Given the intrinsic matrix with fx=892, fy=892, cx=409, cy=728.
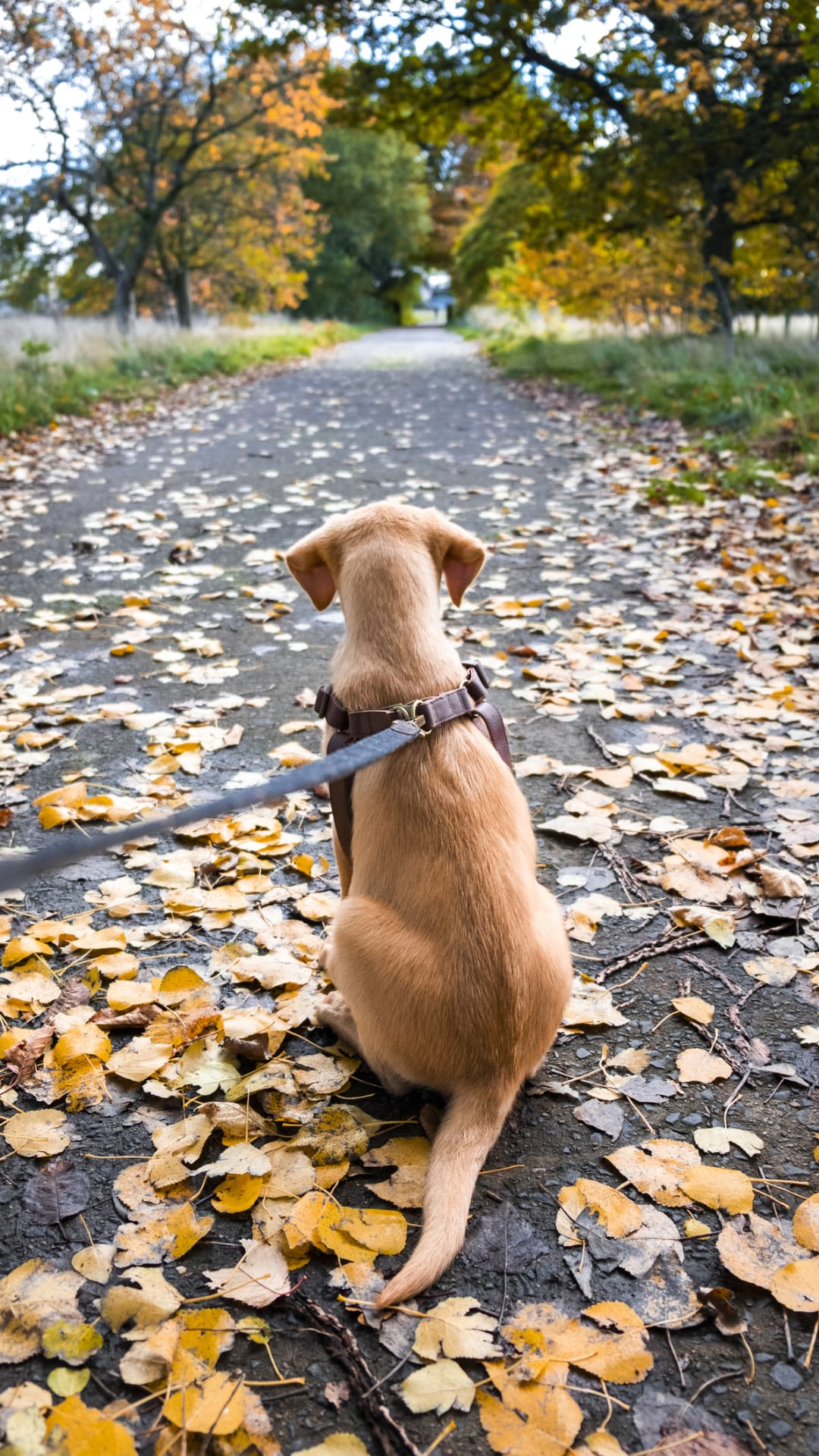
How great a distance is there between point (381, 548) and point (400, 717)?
507mm

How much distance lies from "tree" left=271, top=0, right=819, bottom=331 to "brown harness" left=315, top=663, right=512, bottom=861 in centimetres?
1114

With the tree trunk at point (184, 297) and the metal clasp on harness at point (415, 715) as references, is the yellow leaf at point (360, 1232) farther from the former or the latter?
the tree trunk at point (184, 297)

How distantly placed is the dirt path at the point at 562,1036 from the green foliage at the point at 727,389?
7.47ft

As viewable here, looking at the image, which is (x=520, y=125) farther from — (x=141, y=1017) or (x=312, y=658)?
(x=141, y=1017)

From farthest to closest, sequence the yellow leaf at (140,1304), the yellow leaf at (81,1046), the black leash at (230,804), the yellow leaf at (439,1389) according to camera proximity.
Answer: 1. the yellow leaf at (81,1046)
2. the yellow leaf at (140,1304)
3. the yellow leaf at (439,1389)
4. the black leash at (230,804)

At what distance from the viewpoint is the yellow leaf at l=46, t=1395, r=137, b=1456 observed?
1.45 metres

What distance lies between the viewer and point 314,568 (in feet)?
8.29

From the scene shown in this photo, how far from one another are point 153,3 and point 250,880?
22997 millimetres

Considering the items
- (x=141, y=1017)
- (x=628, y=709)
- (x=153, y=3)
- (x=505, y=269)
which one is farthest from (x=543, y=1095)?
(x=505, y=269)

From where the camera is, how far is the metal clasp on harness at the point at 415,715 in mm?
2119

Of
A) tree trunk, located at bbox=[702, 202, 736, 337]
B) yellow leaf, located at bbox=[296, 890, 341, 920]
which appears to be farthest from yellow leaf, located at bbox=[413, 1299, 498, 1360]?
tree trunk, located at bbox=[702, 202, 736, 337]

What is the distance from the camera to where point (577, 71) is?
13547mm

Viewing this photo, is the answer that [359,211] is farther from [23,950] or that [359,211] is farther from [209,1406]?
[209,1406]

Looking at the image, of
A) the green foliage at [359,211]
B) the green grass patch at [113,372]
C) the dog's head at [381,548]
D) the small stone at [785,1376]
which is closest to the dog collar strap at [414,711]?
the dog's head at [381,548]
